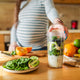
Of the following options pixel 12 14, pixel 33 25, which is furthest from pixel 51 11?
pixel 12 14

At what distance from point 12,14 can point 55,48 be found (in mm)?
2785

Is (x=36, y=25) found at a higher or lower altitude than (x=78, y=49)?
higher

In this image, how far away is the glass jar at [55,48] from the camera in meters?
0.67

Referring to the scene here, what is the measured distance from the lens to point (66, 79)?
0.55 m

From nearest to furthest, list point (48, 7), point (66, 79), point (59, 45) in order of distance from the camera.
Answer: point (66, 79), point (59, 45), point (48, 7)

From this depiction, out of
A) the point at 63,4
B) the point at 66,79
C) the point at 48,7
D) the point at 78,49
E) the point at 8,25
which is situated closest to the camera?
the point at 66,79

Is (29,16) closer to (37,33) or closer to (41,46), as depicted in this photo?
(37,33)

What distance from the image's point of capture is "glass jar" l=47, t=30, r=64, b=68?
67 centimetres

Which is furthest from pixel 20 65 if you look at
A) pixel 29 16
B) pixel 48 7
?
pixel 29 16

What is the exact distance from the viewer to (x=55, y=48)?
0.67 m

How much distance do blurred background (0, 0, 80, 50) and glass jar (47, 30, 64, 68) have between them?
6.84 ft

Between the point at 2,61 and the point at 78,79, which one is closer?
the point at 78,79

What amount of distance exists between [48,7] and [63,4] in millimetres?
2690

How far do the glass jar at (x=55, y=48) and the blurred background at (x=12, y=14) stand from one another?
2085 millimetres
